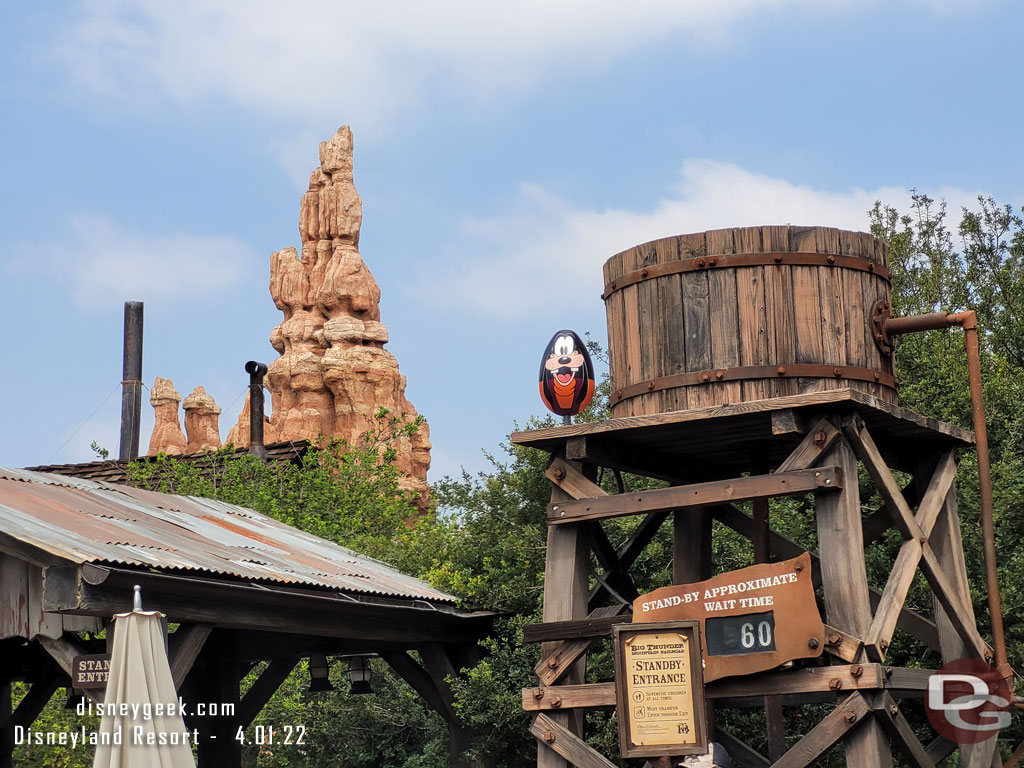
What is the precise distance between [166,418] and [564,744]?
8308 cm

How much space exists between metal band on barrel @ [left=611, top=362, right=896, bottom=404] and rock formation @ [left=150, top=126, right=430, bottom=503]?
2214 inches

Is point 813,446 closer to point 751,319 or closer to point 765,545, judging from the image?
point 751,319

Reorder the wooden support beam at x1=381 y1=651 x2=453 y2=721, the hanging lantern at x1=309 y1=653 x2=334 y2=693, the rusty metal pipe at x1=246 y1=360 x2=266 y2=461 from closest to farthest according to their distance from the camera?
the wooden support beam at x1=381 y1=651 x2=453 y2=721
the hanging lantern at x1=309 y1=653 x2=334 y2=693
the rusty metal pipe at x1=246 y1=360 x2=266 y2=461

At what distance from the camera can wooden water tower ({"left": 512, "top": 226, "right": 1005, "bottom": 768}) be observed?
858cm

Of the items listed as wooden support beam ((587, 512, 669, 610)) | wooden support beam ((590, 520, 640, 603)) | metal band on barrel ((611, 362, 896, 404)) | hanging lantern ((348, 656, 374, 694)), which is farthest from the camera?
hanging lantern ((348, 656, 374, 694))

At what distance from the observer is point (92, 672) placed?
8438 millimetres

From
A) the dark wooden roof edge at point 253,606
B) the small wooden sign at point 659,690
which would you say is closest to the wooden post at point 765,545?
the small wooden sign at point 659,690

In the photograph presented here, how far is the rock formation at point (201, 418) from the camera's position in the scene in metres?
87.1

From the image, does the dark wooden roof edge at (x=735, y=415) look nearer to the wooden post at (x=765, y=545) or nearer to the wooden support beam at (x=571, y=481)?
the wooden support beam at (x=571, y=481)

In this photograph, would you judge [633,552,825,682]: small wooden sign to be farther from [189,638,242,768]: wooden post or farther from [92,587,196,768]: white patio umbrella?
[189,638,242,768]: wooden post

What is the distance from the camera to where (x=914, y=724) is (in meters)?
13.3

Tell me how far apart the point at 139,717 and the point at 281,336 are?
67.4 m

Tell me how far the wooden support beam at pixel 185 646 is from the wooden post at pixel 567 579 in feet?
7.72

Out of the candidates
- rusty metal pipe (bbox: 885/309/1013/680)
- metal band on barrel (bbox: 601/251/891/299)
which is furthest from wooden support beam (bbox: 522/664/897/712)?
metal band on barrel (bbox: 601/251/891/299)
